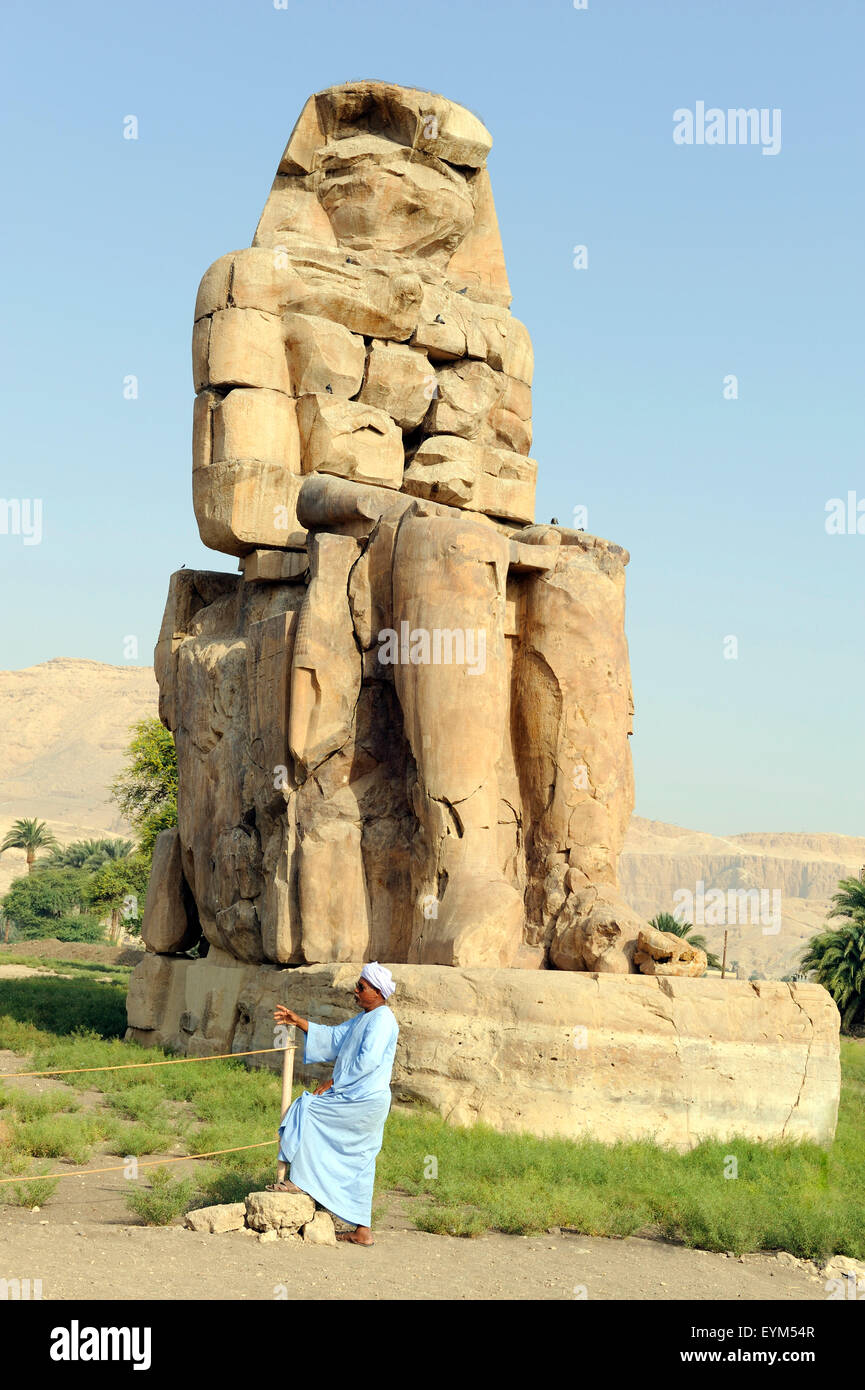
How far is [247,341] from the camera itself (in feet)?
30.6

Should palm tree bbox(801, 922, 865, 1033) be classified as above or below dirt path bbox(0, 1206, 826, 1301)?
below

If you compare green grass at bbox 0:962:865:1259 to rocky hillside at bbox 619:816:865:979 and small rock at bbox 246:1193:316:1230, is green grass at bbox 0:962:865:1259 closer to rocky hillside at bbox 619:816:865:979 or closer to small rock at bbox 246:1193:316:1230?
small rock at bbox 246:1193:316:1230

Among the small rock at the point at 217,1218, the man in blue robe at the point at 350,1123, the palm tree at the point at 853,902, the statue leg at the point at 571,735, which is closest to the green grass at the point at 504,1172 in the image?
the small rock at the point at 217,1218

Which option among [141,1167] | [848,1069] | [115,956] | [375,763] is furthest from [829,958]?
[141,1167]

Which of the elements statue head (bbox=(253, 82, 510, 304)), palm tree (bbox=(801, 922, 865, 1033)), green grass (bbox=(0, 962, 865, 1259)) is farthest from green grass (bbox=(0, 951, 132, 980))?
palm tree (bbox=(801, 922, 865, 1033))

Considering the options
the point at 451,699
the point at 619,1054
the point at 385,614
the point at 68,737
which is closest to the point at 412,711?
the point at 451,699

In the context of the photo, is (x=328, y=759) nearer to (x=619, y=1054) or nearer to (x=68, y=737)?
(x=619, y=1054)

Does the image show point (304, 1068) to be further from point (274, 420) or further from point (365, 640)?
point (274, 420)

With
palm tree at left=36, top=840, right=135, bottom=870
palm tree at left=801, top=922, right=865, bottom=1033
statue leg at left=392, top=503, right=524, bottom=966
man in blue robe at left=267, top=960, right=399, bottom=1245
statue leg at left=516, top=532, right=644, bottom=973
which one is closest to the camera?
man in blue robe at left=267, top=960, right=399, bottom=1245

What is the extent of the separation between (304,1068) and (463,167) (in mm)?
6897

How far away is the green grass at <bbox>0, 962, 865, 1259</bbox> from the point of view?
5418 millimetres

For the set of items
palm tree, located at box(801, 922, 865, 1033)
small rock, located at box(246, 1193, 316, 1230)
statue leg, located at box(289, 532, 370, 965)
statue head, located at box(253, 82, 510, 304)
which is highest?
statue head, located at box(253, 82, 510, 304)

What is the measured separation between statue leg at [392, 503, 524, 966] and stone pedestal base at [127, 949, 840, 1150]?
693 millimetres

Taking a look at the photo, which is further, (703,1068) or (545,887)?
(545,887)
